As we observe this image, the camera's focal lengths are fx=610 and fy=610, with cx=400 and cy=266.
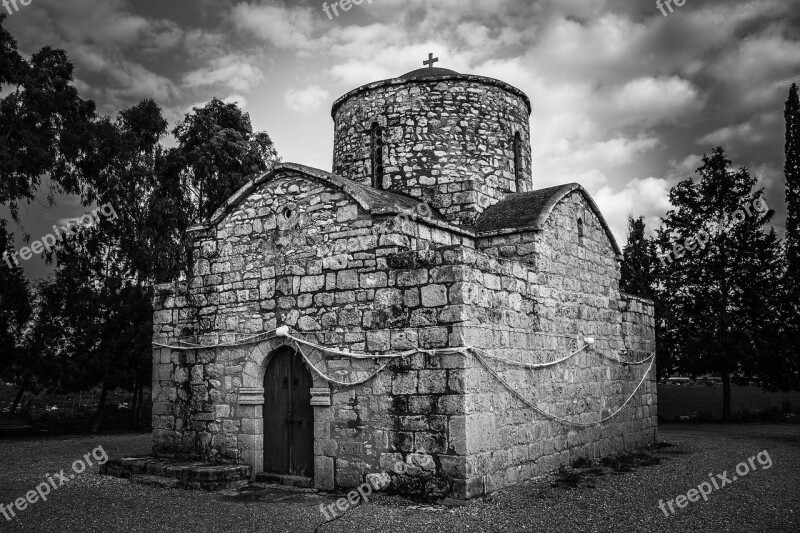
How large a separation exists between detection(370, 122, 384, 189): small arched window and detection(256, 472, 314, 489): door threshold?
19.6 ft

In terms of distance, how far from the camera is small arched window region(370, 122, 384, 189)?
40.9 ft

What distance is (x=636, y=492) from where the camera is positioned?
8125mm

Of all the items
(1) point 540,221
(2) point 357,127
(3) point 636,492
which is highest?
(2) point 357,127

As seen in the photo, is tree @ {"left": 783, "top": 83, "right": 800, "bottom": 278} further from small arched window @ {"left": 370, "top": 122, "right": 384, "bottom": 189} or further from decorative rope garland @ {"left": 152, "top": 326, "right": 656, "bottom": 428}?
small arched window @ {"left": 370, "top": 122, "right": 384, "bottom": 189}

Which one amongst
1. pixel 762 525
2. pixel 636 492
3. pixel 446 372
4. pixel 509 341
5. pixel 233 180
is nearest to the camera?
pixel 762 525

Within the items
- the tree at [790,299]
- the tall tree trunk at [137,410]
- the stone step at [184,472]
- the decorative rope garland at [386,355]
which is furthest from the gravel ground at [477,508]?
the tree at [790,299]

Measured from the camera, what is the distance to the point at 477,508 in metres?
7.02

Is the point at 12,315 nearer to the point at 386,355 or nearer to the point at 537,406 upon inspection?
the point at 386,355

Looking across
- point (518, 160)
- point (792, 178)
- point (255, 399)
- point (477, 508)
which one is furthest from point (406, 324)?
point (792, 178)

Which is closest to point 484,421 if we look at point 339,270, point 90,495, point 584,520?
point 584,520

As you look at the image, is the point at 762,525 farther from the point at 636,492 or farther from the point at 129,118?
the point at 129,118

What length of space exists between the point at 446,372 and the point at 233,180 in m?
16.0
